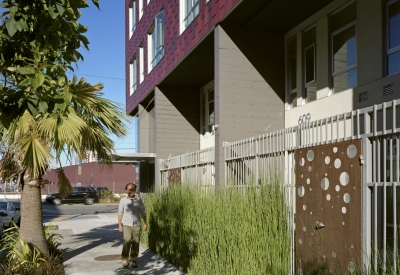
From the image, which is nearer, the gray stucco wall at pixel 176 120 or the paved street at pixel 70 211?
the gray stucco wall at pixel 176 120

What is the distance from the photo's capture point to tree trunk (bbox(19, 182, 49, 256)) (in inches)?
399

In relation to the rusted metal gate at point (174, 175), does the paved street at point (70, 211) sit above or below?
below

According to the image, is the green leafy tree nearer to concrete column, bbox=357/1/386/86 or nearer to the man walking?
the man walking

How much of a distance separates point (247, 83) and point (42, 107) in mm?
9253

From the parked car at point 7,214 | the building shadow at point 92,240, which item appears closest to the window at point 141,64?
the parked car at point 7,214

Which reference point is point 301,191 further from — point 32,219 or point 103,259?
point 103,259

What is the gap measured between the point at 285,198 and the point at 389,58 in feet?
13.3

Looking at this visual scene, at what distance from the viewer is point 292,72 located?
13.1 meters

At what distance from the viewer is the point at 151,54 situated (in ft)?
70.4

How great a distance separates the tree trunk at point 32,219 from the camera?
10.1 meters

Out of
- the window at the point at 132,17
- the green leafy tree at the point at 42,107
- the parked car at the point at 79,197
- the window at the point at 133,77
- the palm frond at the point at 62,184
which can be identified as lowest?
the parked car at the point at 79,197

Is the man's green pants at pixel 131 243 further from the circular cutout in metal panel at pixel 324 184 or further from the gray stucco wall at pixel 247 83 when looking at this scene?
the circular cutout in metal panel at pixel 324 184

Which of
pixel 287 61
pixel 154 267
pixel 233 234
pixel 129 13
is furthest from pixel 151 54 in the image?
pixel 233 234

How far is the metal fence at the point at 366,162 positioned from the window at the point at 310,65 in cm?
190
